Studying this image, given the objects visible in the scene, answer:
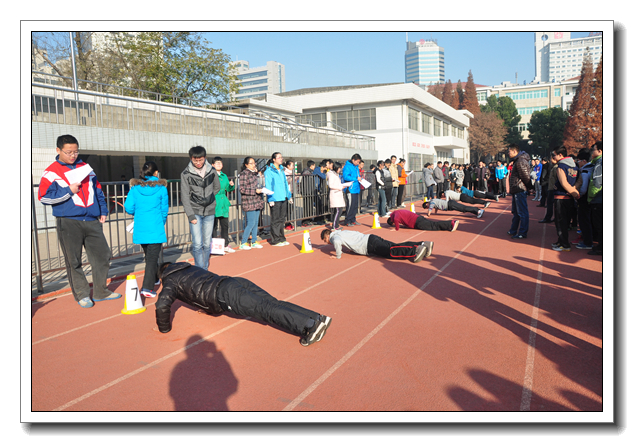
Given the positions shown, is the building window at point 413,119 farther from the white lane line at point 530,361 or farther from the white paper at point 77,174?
the white paper at point 77,174

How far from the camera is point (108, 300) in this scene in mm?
5926

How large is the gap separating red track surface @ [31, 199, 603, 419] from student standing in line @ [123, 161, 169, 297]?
0.65 meters

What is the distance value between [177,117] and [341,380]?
19796 millimetres

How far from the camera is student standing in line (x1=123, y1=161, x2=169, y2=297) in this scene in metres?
5.73

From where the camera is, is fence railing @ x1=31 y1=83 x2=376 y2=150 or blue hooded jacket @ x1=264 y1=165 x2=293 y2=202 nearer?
blue hooded jacket @ x1=264 y1=165 x2=293 y2=202

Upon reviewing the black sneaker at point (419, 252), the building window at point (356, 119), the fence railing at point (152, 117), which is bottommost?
the black sneaker at point (419, 252)

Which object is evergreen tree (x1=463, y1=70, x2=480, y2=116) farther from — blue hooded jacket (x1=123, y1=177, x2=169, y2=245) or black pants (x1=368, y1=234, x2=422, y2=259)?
blue hooded jacket (x1=123, y1=177, x2=169, y2=245)

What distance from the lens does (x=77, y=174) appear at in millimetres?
5227

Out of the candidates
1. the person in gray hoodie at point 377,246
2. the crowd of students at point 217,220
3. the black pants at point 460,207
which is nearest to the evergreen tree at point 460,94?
the black pants at point 460,207

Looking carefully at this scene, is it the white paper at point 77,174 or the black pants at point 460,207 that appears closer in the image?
the white paper at point 77,174

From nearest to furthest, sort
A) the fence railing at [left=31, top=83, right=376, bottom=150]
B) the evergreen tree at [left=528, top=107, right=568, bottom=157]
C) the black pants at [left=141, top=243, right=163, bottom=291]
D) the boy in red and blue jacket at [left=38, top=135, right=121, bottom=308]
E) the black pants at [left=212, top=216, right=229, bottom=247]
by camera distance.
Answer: the boy in red and blue jacket at [left=38, top=135, right=121, bottom=308]
the black pants at [left=141, top=243, right=163, bottom=291]
the black pants at [left=212, top=216, right=229, bottom=247]
the fence railing at [left=31, top=83, right=376, bottom=150]
the evergreen tree at [left=528, top=107, right=568, bottom=157]

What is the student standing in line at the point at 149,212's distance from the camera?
573cm

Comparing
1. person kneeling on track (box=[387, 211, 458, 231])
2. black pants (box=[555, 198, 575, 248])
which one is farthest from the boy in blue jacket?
black pants (box=[555, 198, 575, 248])

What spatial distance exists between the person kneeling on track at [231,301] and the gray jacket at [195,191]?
1915mm
